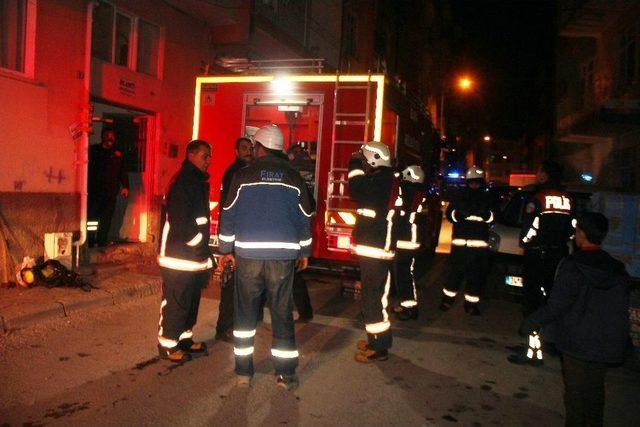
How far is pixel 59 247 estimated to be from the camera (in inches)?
297

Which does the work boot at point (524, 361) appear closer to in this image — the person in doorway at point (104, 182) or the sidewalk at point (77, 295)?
the sidewalk at point (77, 295)

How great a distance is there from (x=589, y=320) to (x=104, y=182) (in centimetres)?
780

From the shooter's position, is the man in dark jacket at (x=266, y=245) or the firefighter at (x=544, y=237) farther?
the firefighter at (x=544, y=237)

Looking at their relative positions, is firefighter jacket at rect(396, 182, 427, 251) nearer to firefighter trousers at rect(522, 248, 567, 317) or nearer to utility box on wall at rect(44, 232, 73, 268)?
firefighter trousers at rect(522, 248, 567, 317)

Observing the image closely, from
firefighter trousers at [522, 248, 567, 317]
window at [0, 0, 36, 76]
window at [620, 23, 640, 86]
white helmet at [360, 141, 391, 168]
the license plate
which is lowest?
the license plate

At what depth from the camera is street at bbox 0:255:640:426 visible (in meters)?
4.04

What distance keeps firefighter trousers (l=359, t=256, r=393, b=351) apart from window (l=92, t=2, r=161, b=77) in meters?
6.17

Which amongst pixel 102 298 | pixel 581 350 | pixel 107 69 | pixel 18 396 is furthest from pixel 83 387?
pixel 107 69

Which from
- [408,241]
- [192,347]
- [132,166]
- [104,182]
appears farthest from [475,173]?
[132,166]

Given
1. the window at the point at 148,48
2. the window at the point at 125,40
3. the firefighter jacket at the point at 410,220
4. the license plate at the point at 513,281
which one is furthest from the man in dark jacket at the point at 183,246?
the window at the point at 148,48

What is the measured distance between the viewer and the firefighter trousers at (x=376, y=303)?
208 inches

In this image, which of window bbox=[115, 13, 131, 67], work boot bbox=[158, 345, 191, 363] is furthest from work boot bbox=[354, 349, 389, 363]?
window bbox=[115, 13, 131, 67]

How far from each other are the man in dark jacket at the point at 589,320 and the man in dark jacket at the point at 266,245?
1879mm

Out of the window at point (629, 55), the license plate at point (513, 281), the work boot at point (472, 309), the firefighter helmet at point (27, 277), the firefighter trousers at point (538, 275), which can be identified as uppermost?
the window at point (629, 55)
